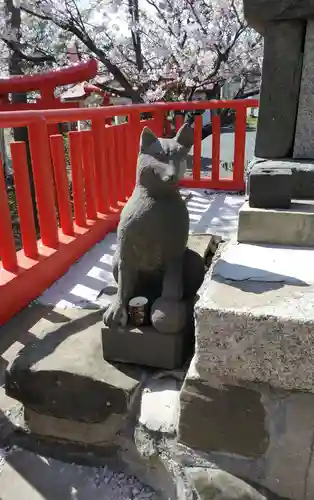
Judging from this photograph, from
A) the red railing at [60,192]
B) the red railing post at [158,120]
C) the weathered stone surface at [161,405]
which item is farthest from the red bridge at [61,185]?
the weathered stone surface at [161,405]

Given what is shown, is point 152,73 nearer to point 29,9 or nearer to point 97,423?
point 29,9

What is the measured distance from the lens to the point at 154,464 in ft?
4.65

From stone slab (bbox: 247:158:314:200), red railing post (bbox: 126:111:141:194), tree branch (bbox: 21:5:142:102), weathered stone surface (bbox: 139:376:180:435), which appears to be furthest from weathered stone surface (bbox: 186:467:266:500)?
tree branch (bbox: 21:5:142:102)

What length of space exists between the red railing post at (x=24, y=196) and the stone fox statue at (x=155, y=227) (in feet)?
3.20

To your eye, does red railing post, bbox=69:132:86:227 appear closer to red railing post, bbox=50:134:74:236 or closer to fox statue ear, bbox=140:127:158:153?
red railing post, bbox=50:134:74:236

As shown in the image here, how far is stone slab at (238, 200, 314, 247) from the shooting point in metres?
1.53

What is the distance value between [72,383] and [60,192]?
1.57 m

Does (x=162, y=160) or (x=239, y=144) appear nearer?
(x=162, y=160)

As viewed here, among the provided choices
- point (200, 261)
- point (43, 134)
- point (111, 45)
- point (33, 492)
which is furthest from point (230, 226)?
point (111, 45)

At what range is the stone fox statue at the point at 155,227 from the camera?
4.69 ft

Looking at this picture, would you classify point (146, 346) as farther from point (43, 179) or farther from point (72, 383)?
point (43, 179)

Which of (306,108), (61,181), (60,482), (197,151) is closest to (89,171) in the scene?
(61,181)

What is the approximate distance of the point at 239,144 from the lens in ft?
14.8

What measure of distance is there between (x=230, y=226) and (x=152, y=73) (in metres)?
3.42
